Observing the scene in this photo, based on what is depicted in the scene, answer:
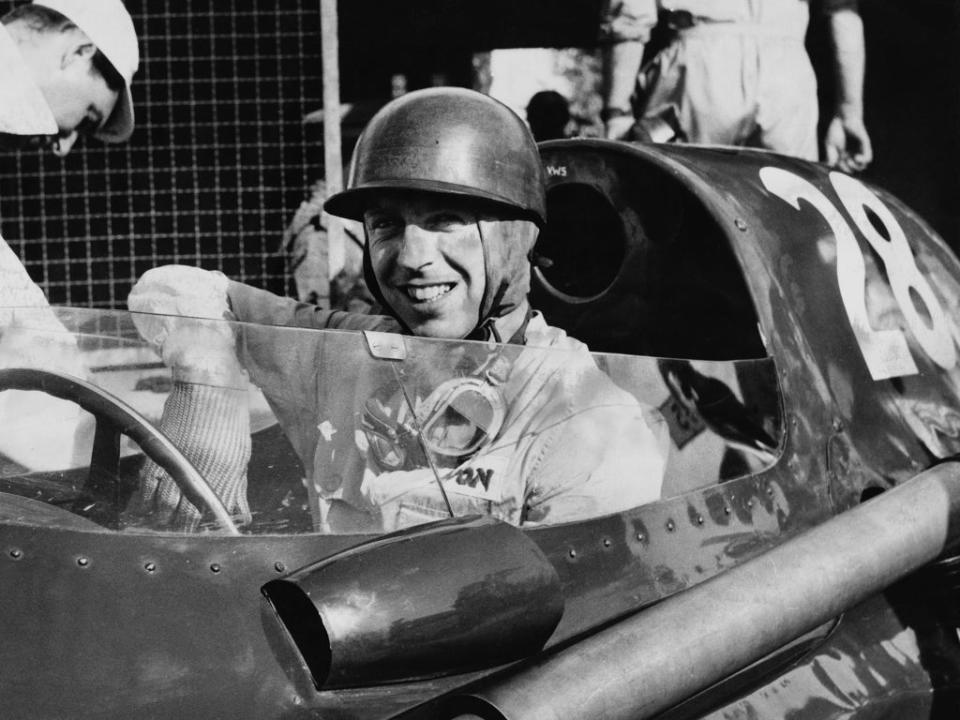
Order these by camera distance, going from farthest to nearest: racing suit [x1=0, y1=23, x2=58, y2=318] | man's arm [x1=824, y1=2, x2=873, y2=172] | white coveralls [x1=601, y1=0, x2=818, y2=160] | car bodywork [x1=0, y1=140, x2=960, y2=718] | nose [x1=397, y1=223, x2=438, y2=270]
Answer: man's arm [x1=824, y1=2, x2=873, y2=172] → white coveralls [x1=601, y1=0, x2=818, y2=160] → racing suit [x1=0, y1=23, x2=58, y2=318] → nose [x1=397, y1=223, x2=438, y2=270] → car bodywork [x1=0, y1=140, x2=960, y2=718]

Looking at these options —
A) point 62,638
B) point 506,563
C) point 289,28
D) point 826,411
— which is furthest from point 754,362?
point 289,28

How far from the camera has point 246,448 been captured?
1716mm

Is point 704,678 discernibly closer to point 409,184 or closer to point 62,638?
point 62,638

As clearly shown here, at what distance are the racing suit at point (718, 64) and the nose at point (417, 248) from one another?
13.5ft

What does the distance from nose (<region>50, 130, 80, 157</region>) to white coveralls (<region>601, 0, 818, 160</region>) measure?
9.04ft

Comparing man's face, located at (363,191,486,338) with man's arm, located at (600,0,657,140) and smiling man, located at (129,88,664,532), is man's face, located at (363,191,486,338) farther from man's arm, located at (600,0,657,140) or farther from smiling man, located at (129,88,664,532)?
man's arm, located at (600,0,657,140)

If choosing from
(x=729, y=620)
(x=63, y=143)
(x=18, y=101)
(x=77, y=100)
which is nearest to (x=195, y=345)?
(x=729, y=620)

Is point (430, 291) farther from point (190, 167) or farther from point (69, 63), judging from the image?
point (190, 167)

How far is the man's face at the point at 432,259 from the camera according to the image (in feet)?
9.23

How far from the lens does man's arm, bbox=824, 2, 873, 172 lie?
6.97m

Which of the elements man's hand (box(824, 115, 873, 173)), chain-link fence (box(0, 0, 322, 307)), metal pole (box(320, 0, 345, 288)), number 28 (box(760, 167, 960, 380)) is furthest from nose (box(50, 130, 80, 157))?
number 28 (box(760, 167, 960, 380))

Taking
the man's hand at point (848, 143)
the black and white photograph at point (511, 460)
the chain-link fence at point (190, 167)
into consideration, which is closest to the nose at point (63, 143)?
the chain-link fence at point (190, 167)

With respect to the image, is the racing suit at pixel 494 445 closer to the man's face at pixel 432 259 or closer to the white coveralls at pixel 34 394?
the white coveralls at pixel 34 394

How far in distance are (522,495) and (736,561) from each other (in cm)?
45
